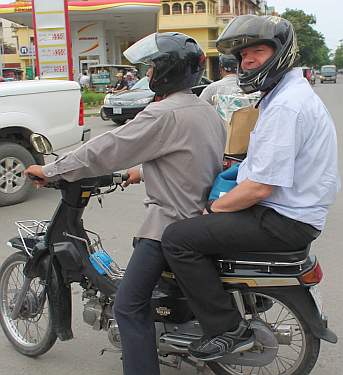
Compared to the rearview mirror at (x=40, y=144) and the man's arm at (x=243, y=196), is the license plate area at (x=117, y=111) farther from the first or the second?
the man's arm at (x=243, y=196)

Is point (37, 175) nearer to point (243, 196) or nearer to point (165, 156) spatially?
point (165, 156)

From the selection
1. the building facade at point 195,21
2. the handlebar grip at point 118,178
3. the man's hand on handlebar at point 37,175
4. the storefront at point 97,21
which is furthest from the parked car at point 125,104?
the building facade at point 195,21

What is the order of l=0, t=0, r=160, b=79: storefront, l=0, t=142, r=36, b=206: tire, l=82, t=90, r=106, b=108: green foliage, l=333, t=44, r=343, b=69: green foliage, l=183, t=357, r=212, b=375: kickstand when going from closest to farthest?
l=183, t=357, r=212, b=375: kickstand, l=0, t=142, r=36, b=206: tire, l=82, t=90, r=106, b=108: green foliage, l=0, t=0, r=160, b=79: storefront, l=333, t=44, r=343, b=69: green foliage

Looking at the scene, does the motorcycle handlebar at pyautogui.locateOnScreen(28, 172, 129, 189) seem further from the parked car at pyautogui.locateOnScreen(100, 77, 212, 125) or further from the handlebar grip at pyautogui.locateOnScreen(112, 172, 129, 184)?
the parked car at pyautogui.locateOnScreen(100, 77, 212, 125)

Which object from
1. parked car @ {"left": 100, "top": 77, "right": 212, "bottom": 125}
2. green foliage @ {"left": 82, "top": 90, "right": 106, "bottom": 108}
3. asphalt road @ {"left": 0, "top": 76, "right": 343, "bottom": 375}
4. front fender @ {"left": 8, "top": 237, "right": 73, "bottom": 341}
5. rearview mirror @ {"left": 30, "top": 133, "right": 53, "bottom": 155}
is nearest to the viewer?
rearview mirror @ {"left": 30, "top": 133, "right": 53, "bottom": 155}

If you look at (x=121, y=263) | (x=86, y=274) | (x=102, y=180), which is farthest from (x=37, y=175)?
(x=121, y=263)

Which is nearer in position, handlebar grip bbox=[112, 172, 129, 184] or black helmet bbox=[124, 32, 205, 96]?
black helmet bbox=[124, 32, 205, 96]

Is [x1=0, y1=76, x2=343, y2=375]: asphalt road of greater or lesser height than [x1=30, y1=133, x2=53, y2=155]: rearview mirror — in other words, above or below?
below

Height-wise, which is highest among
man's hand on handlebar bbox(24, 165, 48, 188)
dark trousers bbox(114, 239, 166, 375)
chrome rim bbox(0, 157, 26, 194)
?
man's hand on handlebar bbox(24, 165, 48, 188)

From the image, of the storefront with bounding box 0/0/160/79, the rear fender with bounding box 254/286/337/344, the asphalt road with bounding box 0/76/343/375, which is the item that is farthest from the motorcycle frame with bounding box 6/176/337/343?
the storefront with bounding box 0/0/160/79

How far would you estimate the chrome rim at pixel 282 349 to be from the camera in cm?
280

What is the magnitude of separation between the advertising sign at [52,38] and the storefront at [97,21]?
18.0 m

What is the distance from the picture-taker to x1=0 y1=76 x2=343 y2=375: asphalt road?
339cm

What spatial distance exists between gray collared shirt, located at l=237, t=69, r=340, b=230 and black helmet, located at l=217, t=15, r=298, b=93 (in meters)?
0.06
